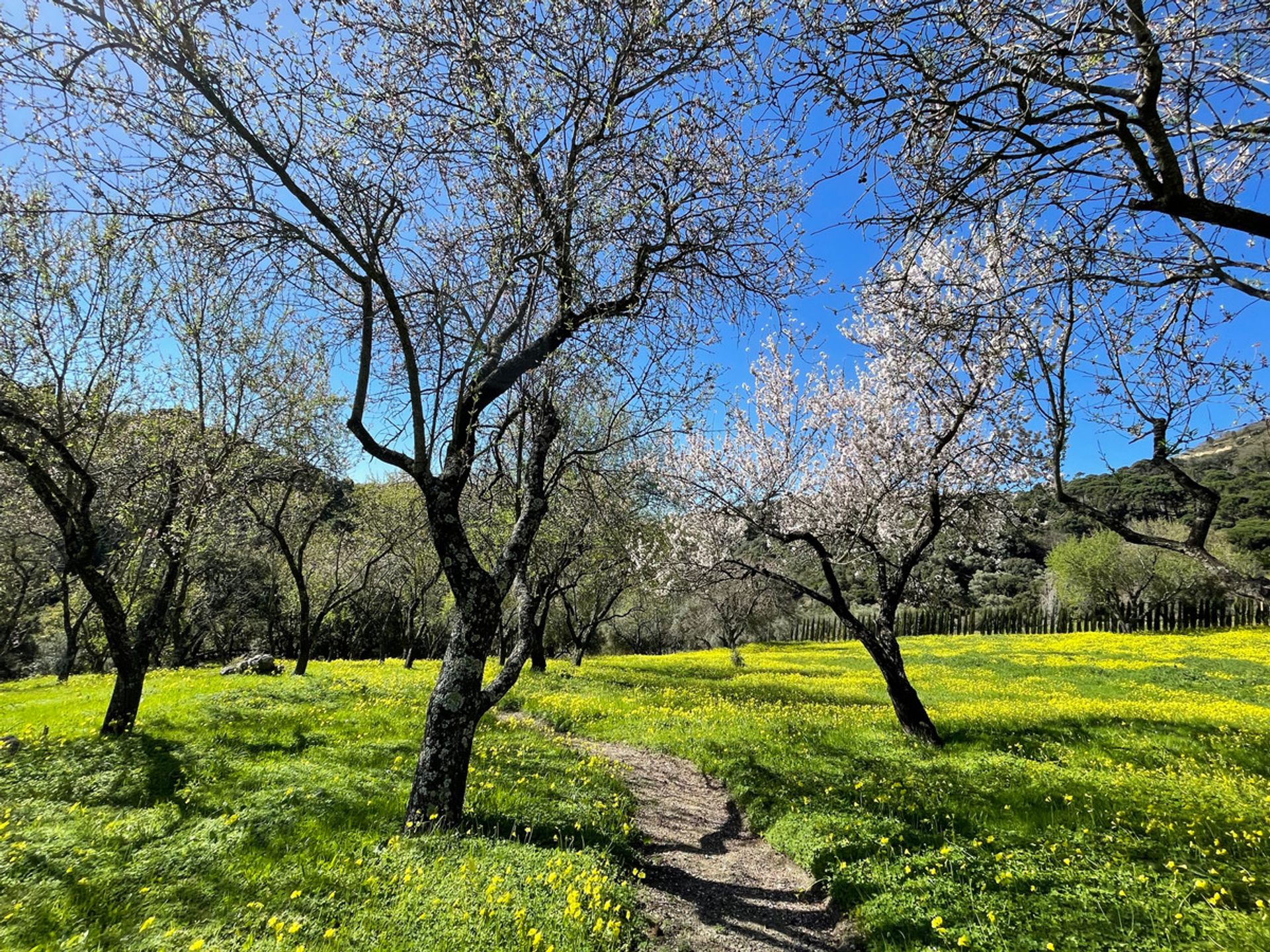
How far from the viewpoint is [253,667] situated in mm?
19406

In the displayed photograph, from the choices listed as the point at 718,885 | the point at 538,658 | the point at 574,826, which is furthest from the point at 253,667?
the point at 718,885

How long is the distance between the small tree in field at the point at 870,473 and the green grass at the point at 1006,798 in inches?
92.1

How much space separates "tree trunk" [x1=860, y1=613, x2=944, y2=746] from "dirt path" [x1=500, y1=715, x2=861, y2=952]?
455cm

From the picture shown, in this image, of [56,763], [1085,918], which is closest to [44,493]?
[56,763]

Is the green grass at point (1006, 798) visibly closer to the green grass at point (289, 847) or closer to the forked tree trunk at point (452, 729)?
the green grass at point (289, 847)

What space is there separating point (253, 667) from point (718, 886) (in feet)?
62.7

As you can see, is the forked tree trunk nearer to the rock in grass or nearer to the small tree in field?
the small tree in field

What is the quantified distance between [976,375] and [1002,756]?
22.6 feet

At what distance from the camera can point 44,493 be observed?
9.27m

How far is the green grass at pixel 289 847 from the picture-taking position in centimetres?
419

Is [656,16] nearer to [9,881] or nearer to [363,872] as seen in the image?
[363,872]

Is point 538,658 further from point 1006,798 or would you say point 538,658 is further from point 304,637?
point 1006,798

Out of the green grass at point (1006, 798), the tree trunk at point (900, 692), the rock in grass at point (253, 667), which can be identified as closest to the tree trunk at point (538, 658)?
the green grass at point (1006, 798)

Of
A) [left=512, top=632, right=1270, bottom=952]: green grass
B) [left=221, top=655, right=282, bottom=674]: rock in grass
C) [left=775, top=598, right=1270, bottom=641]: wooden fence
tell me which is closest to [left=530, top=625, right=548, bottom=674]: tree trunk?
[left=512, top=632, right=1270, bottom=952]: green grass
